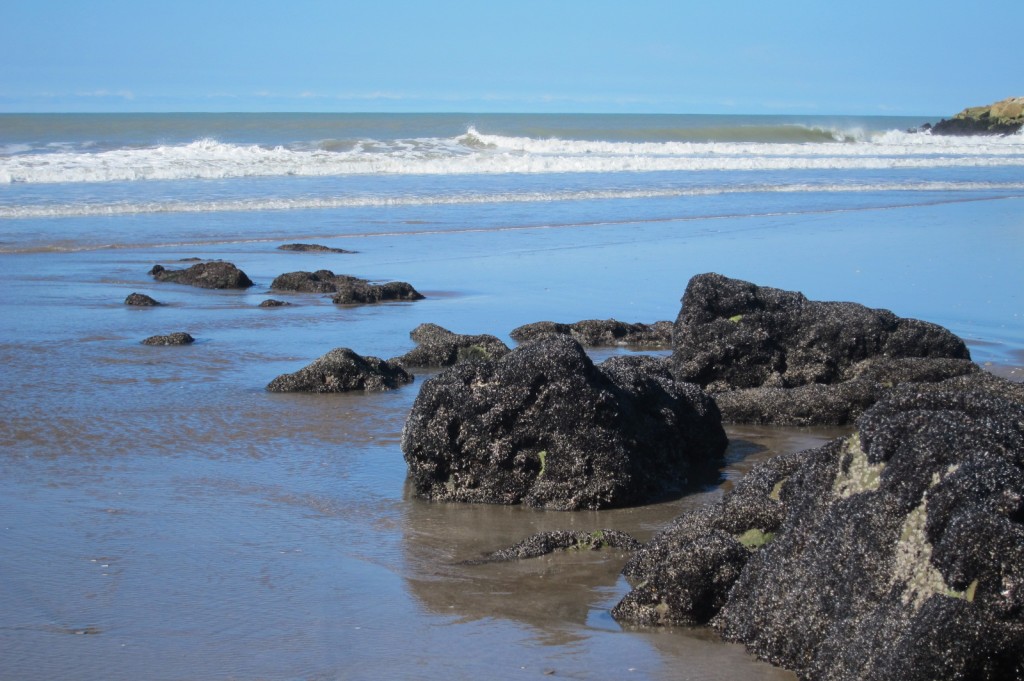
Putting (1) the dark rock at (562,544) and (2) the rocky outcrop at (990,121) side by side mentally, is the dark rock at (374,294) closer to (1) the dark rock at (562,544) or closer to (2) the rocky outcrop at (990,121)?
(1) the dark rock at (562,544)

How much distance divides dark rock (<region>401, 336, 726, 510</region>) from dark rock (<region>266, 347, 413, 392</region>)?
89.6 inches

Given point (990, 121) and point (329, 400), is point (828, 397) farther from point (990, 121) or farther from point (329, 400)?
point (990, 121)

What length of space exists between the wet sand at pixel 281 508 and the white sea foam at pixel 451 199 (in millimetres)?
9305

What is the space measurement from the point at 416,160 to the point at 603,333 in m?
27.3

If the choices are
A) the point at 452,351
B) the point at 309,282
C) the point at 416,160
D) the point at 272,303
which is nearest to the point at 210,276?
the point at 309,282

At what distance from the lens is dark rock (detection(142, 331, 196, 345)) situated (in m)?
10.2

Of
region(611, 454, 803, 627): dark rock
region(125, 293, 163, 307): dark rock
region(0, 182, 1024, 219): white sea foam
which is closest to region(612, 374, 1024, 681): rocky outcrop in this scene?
region(611, 454, 803, 627): dark rock

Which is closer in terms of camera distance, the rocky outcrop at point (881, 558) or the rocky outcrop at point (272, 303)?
the rocky outcrop at point (881, 558)

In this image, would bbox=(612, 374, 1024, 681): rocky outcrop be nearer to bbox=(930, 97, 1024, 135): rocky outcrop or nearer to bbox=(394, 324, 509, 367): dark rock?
bbox=(394, 324, 509, 367): dark rock

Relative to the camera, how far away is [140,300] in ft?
40.8

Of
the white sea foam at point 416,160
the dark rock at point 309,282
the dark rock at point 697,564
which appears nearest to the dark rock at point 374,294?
the dark rock at point 309,282

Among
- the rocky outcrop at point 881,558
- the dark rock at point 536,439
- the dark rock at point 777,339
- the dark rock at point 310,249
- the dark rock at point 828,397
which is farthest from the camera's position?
the dark rock at point 310,249

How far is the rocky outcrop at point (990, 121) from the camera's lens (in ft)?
241

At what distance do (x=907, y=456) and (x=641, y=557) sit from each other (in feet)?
4.21
